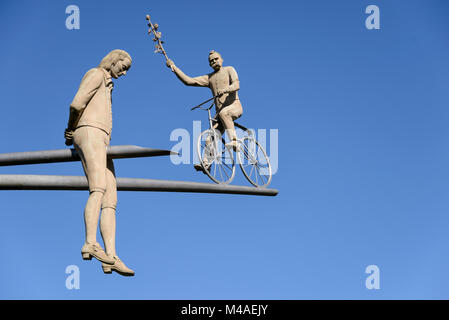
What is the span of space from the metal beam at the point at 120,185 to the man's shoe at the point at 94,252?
958 mm

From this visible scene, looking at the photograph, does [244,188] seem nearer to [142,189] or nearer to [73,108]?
[142,189]

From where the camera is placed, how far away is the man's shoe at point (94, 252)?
12508 millimetres

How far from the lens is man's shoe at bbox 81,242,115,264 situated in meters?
12.5

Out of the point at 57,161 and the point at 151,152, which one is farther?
the point at 57,161

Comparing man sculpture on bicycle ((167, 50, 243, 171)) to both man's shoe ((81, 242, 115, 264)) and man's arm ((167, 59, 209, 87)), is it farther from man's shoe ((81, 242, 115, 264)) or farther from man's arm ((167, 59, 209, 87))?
man's shoe ((81, 242, 115, 264))

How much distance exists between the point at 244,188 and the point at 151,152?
132 inches

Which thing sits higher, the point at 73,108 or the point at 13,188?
the point at 73,108

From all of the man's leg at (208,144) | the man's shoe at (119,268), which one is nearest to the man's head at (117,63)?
the man's shoe at (119,268)

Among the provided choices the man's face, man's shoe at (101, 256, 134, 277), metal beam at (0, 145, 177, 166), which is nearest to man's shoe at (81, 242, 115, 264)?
man's shoe at (101, 256, 134, 277)

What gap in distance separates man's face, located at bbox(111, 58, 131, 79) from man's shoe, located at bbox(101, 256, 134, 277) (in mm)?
2978

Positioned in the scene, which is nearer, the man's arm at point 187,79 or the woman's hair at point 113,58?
the woman's hair at point 113,58

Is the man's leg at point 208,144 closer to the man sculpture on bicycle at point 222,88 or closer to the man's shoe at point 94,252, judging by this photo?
the man sculpture on bicycle at point 222,88
